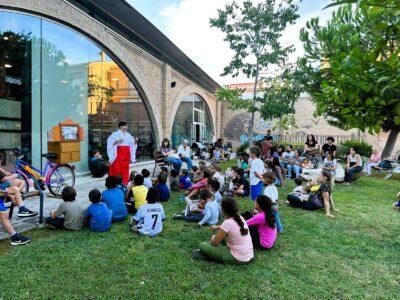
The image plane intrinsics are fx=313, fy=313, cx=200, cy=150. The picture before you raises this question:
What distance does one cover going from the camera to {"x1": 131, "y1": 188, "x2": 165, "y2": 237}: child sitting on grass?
4.91 meters

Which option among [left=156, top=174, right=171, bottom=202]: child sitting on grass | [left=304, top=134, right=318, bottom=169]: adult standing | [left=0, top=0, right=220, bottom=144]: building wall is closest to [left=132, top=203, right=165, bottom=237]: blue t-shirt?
[left=156, top=174, right=171, bottom=202]: child sitting on grass

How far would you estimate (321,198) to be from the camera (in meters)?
6.89

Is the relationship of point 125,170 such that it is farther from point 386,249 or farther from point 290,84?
point 290,84

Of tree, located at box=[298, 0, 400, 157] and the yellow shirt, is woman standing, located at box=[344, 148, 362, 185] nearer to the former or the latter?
the yellow shirt

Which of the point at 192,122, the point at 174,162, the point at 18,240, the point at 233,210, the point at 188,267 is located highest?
the point at 192,122

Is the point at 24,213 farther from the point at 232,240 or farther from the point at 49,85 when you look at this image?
the point at 49,85

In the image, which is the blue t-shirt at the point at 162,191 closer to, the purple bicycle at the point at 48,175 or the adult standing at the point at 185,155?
the purple bicycle at the point at 48,175

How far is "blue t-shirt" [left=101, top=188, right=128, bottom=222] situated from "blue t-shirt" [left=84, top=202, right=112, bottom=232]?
382mm

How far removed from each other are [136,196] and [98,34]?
7086 mm

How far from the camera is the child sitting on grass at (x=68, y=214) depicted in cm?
486

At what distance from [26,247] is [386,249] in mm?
5176

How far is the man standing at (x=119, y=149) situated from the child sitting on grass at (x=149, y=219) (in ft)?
9.45

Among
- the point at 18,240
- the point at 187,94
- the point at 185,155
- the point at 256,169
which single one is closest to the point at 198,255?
the point at 18,240

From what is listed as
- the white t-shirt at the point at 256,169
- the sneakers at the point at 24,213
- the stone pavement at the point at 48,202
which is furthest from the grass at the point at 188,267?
the white t-shirt at the point at 256,169
